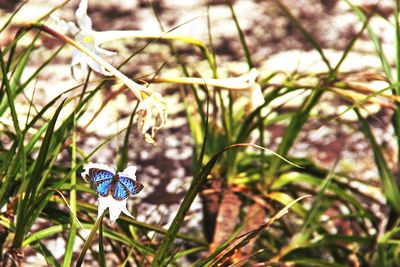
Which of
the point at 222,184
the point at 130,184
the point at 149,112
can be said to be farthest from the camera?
the point at 222,184

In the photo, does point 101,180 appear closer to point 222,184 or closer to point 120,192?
point 120,192

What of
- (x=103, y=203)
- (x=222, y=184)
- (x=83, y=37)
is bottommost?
(x=103, y=203)

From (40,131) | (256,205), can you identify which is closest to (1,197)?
(40,131)

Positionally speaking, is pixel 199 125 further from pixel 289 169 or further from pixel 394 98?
pixel 394 98

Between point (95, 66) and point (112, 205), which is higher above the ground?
point (95, 66)

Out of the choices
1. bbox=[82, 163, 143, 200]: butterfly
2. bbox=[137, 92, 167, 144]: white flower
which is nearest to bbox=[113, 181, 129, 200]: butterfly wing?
bbox=[82, 163, 143, 200]: butterfly

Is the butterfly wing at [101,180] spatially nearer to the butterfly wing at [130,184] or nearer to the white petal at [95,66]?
the butterfly wing at [130,184]

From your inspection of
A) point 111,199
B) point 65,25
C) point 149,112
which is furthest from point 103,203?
point 65,25

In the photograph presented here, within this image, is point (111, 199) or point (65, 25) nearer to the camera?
point (111, 199)

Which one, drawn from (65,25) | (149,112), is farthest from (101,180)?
(65,25)

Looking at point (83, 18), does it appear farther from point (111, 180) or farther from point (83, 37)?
point (111, 180)

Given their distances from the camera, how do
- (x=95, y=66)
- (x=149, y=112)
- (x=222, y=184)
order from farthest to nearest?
1. (x=222, y=184)
2. (x=95, y=66)
3. (x=149, y=112)
